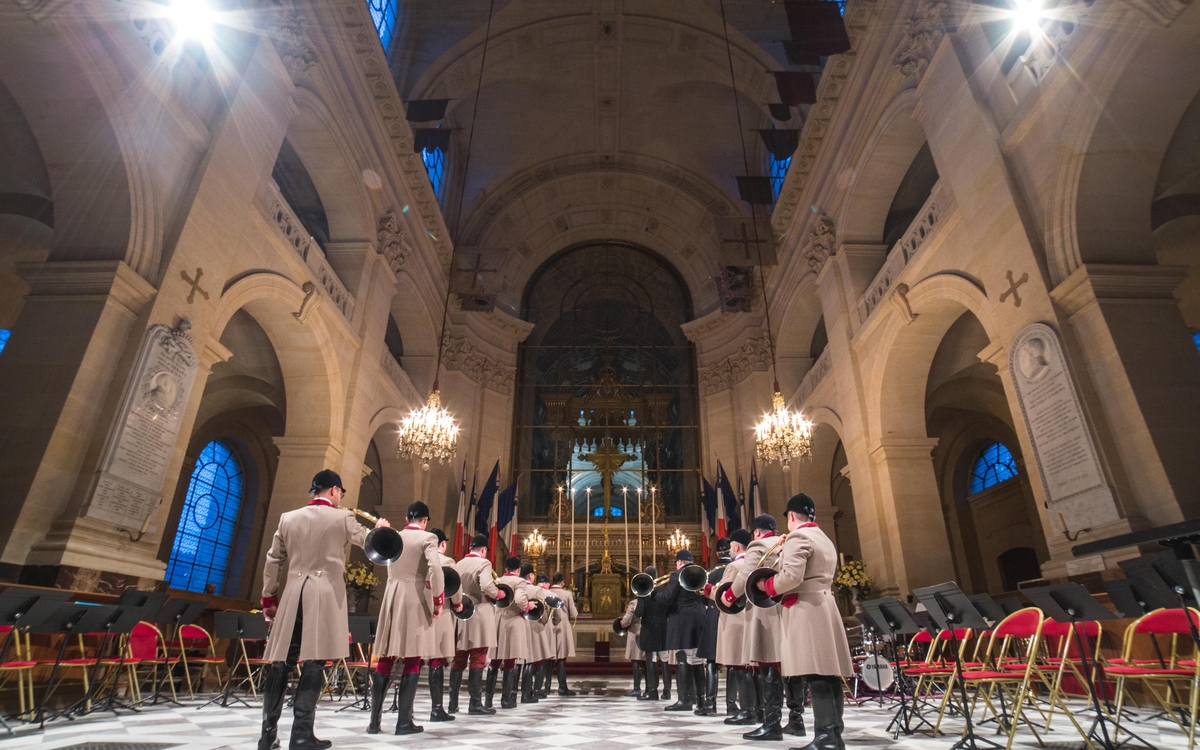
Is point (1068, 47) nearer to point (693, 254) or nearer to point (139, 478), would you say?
point (139, 478)

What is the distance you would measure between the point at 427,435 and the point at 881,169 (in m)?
9.43

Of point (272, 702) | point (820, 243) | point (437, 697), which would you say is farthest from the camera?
point (820, 243)

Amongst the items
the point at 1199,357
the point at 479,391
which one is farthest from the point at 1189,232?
the point at 479,391

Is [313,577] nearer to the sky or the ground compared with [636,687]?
nearer to the sky

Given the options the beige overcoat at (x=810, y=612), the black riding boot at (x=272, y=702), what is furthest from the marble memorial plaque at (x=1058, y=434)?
the black riding boot at (x=272, y=702)

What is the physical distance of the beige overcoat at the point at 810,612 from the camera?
3635mm

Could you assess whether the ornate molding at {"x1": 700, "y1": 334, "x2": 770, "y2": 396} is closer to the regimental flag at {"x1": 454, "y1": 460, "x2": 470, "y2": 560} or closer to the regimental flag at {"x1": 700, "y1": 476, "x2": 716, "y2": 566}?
the regimental flag at {"x1": 700, "y1": 476, "x2": 716, "y2": 566}

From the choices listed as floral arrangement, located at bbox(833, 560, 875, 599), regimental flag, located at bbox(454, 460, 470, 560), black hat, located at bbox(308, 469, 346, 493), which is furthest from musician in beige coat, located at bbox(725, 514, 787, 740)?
regimental flag, located at bbox(454, 460, 470, 560)

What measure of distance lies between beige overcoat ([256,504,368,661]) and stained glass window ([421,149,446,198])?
596 inches

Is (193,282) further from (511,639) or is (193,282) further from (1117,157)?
(1117,157)

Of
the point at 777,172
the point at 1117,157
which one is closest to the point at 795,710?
the point at 1117,157

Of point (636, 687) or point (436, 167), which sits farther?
→ point (436, 167)

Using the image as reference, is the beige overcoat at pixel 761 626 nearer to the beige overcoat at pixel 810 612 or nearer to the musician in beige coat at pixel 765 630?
the musician in beige coat at pixel 765 630

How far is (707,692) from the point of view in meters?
6.66
